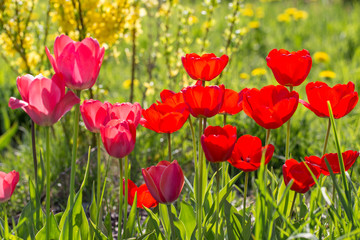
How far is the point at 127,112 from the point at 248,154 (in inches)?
11.2

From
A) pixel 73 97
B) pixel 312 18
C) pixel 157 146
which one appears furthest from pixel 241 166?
pixel 312 18

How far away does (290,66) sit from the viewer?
1080 mm

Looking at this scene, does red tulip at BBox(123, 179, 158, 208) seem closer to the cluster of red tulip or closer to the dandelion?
the cluster of red tulip

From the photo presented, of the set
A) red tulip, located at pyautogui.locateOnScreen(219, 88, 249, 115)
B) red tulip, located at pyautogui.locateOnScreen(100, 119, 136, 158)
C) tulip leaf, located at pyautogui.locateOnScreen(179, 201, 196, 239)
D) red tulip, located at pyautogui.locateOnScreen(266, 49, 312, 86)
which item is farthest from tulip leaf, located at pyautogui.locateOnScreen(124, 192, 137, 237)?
red tulip, located at pyautogui.locateOnScreen(266, 49, 312, 86)

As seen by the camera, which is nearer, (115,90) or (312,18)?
(115,90)

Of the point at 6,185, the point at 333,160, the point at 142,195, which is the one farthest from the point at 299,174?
the point at 6,185

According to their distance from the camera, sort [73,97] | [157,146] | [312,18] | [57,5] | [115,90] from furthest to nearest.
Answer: [312,18] < [115,90] < [157,146] < [57,5] < [73,97]

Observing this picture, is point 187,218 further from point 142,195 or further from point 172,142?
point 172,142

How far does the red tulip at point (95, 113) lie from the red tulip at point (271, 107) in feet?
1.01

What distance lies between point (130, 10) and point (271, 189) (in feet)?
3.98

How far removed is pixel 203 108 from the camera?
993 millimetres

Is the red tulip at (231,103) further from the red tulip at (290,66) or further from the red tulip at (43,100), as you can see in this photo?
the red tulip at (43,100)

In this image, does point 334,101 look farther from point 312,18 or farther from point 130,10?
point 312,18

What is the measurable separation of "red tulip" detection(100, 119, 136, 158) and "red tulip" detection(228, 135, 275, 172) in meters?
0.22
